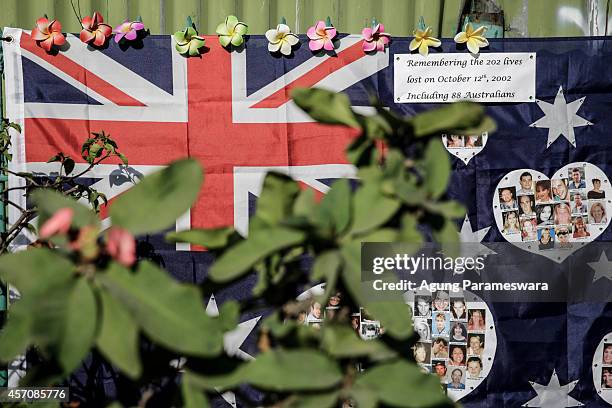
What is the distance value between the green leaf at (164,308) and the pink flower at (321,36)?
2224mm

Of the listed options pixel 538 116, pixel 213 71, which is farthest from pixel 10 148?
pixel 538 116

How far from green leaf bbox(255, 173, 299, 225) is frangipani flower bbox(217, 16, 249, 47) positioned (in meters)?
2.05

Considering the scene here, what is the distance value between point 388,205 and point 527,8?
8.47 feet

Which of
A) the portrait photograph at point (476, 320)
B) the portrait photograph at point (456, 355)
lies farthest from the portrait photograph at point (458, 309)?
the portrait photograph at point (456, 355)

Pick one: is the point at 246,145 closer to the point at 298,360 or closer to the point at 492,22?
the point at 492,22

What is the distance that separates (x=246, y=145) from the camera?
2.82 meters

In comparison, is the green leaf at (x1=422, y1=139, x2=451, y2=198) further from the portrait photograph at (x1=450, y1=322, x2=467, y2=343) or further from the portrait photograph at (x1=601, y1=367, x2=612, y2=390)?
the portrait photograph at (x1=601, y1=367, x2=612, y2=390)

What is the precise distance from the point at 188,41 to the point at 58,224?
7.32 feet

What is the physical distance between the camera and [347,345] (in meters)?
0.70

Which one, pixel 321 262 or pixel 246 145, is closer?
pixel 321 262

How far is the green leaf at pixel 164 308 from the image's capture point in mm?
598

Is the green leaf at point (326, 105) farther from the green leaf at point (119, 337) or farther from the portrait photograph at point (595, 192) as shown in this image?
the portrait photograph at point (595, 192)

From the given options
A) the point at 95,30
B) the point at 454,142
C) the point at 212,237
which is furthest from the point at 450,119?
the point at 95,30

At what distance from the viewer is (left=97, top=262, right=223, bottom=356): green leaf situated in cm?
60
